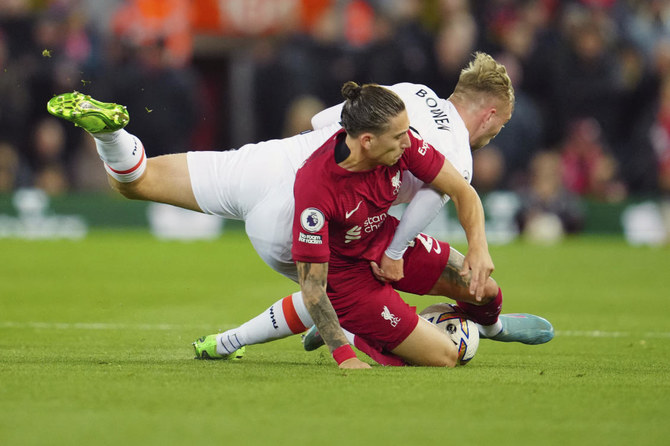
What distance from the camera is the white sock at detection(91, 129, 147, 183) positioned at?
19.7 ft

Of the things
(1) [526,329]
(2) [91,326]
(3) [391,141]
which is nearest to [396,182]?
(3) [391,141]

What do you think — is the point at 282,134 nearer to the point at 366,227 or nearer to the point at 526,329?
the point at 526,329

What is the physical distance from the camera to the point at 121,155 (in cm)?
604

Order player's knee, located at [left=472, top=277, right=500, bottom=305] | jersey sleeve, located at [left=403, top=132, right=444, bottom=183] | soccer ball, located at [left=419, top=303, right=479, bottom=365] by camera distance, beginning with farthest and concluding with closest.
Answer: player's knee, located at [left=472, top=277, right=500, bottom=305], soccer ball, located at [left=419, top=303, right=479, bottom=365], jersey sleeve, located at [left=403, top=132, right=444, bottom=183]

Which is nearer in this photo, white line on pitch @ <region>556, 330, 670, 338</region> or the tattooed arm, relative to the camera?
the tattooed arm

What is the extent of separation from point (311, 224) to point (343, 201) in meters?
0.24

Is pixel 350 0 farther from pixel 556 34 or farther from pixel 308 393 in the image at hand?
pixel 308 393

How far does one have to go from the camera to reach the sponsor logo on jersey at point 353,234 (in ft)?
19.0

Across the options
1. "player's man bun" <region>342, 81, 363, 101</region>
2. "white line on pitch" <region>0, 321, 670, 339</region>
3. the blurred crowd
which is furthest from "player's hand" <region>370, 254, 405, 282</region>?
the blurred crowd

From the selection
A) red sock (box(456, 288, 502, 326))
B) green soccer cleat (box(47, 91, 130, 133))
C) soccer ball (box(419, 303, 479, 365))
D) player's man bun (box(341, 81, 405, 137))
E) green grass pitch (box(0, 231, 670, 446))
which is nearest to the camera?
green grass pitch (box(0, 231, 670, 446))

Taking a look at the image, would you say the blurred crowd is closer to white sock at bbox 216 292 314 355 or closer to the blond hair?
the blond hair

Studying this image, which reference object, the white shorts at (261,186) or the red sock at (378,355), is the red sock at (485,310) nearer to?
the red sock at (378,355)

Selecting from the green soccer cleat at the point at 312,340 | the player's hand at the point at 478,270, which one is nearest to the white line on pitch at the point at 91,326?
the green soccer cleat at the point at 312,340

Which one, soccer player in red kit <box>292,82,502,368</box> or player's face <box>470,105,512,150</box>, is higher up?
player's face <box>470,105,512,150</box>
